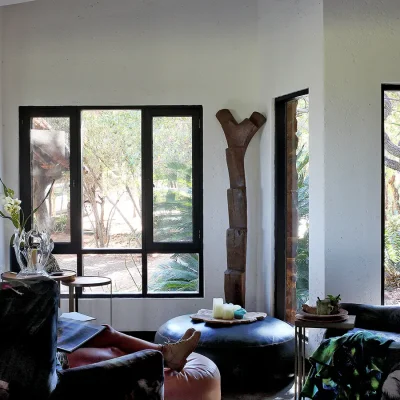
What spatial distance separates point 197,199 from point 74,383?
Result: 390cm

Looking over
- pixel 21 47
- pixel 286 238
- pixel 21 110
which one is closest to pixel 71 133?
pixel 21 110

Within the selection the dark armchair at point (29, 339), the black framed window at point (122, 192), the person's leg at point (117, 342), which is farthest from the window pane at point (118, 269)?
the dark armchair at point (29, 339)

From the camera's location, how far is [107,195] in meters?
6.48

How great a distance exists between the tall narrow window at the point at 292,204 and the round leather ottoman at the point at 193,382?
68.3 inches

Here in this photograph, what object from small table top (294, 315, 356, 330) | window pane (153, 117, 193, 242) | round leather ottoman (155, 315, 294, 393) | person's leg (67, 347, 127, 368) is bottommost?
round leather ottoman (155, 315, 294, 393)

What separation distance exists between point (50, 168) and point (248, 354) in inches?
110

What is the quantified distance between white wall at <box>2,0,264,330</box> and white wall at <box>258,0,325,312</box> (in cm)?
19

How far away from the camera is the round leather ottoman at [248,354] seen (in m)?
4.84

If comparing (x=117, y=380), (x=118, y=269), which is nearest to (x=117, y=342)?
(x=117, y=380)

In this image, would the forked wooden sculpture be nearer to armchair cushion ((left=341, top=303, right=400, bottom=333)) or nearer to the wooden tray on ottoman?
the wooden tray on ottoman

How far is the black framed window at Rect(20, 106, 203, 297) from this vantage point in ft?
21.2

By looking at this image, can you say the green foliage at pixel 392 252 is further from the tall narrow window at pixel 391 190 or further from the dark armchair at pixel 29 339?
the dark armchair at pixel 29 339

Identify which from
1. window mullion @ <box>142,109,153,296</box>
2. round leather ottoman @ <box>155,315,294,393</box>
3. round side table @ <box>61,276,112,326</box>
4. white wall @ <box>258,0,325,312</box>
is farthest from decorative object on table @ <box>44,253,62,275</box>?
white wall @ <box>258,0,325,312</box>

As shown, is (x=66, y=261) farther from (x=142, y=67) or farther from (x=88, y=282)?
(x=142, y=67)
